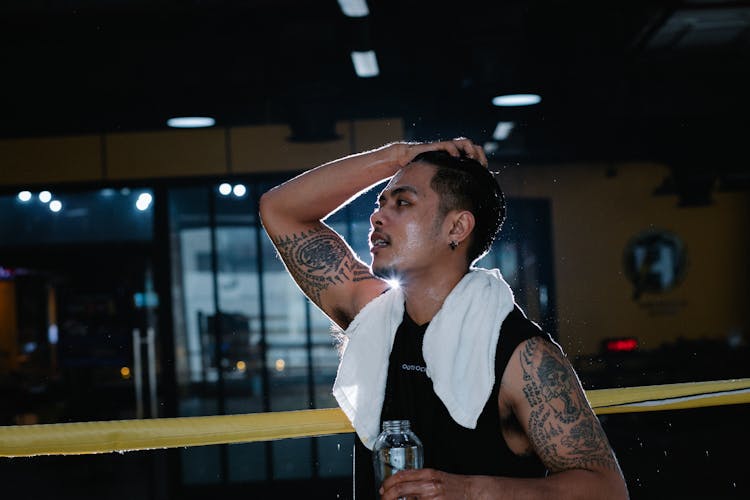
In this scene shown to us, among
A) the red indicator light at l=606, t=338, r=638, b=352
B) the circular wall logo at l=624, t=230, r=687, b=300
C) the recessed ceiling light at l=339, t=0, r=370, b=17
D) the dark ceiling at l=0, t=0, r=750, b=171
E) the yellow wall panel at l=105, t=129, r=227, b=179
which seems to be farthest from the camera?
the circular wall logo at l=624, t=230, r=687, b=300

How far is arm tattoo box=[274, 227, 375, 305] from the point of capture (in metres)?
2.28

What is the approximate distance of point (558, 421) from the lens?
1.72 m

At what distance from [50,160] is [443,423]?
6.29 metres

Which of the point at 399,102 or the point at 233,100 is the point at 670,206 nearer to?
the point at 399,102

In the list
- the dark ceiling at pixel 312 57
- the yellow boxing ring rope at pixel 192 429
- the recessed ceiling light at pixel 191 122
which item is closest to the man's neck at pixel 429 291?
the yellow boxing ring rope at pixel 192 429

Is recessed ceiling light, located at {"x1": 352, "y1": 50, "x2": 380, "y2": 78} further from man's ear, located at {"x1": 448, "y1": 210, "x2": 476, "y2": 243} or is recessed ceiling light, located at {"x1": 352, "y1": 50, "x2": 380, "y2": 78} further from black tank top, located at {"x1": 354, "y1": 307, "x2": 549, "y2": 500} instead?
black tank top, located at {"x1": 354, "y1": 307, "x2": 549, "y2": 500}

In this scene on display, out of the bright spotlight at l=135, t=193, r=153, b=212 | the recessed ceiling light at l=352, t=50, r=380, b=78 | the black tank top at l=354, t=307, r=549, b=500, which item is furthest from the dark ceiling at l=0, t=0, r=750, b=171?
the black tank top at l=354, t=307, r=549, b=500

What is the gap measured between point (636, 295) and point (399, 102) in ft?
13.5

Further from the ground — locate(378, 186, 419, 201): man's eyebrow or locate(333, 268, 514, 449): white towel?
locate(378, 186, 419, 201): man's eyebrow

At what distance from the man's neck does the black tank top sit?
0.14 feet

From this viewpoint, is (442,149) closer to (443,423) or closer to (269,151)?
(443,423)

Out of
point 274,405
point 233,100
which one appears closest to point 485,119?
point 233,100

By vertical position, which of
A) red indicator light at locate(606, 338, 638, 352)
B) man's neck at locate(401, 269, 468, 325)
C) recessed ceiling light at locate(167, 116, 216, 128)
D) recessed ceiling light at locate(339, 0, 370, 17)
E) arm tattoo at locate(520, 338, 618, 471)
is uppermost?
recessed ceiling light at locate(339, 0, 370, 17)

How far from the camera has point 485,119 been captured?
7.36m
